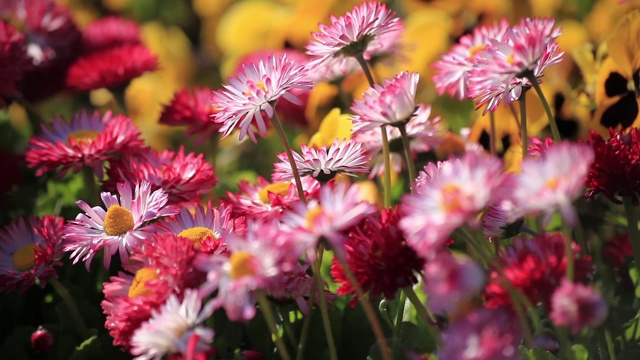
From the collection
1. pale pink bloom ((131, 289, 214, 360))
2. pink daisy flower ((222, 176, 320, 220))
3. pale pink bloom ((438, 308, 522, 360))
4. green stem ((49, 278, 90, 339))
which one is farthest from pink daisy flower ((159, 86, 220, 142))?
pale pink bloom ((438, 308, 522, 360))

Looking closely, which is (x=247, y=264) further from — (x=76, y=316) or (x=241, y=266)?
(x=76, y=316)

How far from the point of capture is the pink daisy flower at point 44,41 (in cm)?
140

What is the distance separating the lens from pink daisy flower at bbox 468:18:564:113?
2.10 feet

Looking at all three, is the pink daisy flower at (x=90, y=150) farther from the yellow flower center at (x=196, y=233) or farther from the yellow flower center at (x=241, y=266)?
the yellow flower center at (x=241, y=266)

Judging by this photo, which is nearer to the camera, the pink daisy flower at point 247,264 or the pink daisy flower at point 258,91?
the pink daisy flower at point 247,264

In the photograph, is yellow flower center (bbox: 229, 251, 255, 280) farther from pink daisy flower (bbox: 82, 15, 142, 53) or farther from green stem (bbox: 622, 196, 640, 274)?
pink daisy flower (bbox: 82, 15, 142, 53)

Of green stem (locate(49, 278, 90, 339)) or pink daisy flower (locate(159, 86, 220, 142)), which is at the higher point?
pink daisy flower (locate(159, 86, 220, 142))

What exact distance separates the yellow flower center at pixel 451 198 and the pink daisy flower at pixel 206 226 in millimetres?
251

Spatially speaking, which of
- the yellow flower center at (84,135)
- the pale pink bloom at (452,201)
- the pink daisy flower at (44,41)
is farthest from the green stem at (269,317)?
the pink daisy flower at (44,41)

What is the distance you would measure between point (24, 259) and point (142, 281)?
279 mm

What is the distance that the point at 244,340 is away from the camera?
0.90 meters

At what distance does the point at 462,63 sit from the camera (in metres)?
0.87

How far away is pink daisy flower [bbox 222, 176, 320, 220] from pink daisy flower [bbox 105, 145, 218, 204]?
39 millimetres

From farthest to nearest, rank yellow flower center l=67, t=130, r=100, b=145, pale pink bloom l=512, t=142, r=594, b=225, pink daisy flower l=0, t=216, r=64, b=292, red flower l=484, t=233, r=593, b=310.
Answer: yellow flower center l=67, t=130, r=100, b=145, pink daisy flower l=0, t=216, r=64, b=292, red flower l=484, t=233, r=593, b=310, pale pink bloom l=512, t=142, r=594, b=225
